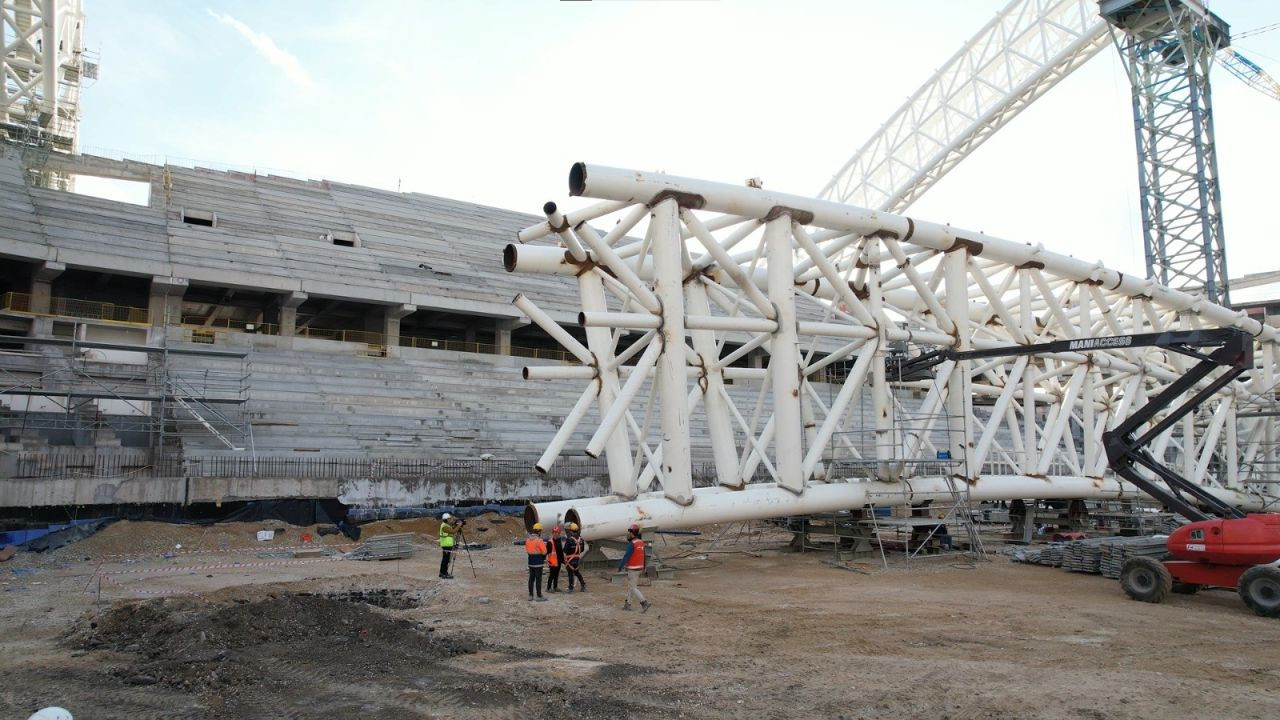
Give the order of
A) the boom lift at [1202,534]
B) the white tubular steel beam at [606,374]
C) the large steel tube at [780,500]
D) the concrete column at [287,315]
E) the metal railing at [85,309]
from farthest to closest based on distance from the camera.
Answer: the concrete column at [287,315] < the metal railing at [85,309] < the white tubular steel beam at [606,374] < the large steel tube at [780,500] < the boom lift at [1202,534]

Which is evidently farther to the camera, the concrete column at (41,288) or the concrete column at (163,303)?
the concrete column at (163,303)

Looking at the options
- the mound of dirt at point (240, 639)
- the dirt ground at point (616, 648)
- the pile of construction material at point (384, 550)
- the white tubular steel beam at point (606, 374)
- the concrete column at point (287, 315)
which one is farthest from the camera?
the concrete column at point (287, 315)

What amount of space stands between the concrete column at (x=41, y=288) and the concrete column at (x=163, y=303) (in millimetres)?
3269

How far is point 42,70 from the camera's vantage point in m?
46.7

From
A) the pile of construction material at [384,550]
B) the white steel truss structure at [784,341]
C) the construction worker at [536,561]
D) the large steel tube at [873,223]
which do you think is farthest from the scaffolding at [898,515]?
the pile of construction material at [384,550]

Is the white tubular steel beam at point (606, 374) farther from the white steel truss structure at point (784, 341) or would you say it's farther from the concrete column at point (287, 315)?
the concrete column at point (287, 315)

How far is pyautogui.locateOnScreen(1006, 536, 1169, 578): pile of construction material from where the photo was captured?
1636 centimetres

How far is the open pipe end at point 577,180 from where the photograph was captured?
1511 centimetres

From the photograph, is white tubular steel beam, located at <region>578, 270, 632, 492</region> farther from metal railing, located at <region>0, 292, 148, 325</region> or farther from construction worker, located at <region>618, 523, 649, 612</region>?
metal railing, located at <region>0, 292, 148, 325</region>

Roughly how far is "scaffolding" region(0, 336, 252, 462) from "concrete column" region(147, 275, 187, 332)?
16.7 ft

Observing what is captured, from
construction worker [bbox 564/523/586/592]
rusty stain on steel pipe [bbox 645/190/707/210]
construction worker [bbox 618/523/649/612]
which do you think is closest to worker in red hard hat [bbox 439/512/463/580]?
construction worker [bbox 564/523/586/592]

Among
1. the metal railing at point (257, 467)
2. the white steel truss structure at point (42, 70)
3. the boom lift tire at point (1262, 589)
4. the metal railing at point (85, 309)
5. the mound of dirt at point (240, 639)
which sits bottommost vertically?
the mound of dirt at point (240, 639)

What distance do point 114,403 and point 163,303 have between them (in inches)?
313

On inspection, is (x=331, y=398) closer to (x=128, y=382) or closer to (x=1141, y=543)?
(x=128, y=382)
